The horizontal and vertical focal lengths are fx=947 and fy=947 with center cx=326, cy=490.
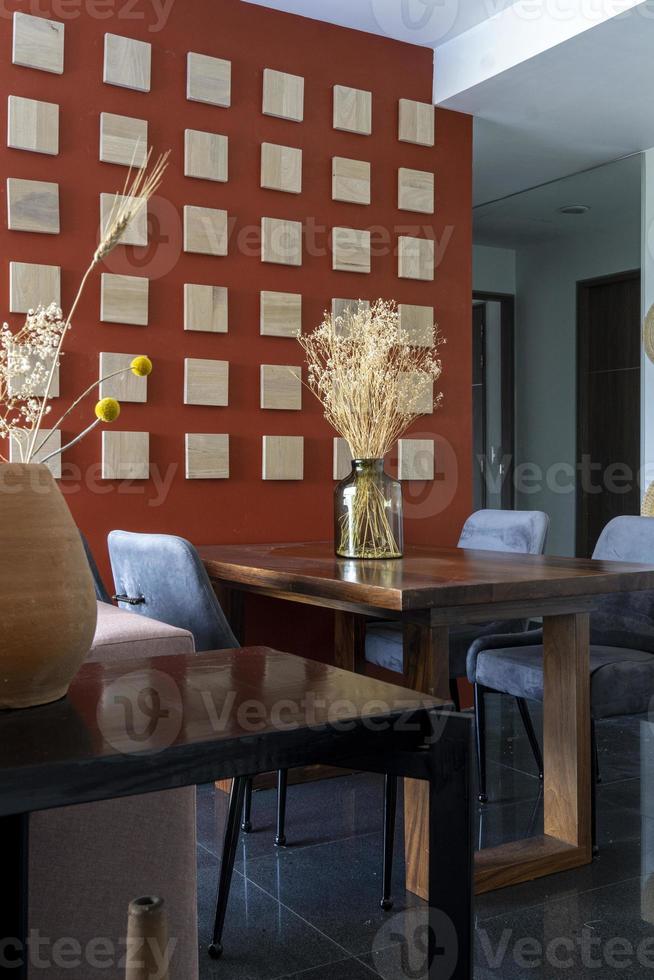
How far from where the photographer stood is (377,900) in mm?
2156

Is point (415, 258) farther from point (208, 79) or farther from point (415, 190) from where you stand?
point (208, 79)

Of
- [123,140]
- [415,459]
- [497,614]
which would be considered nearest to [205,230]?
[123,140]

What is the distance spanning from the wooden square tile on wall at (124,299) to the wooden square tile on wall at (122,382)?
0.13 meters

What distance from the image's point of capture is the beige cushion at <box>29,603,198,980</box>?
132cm

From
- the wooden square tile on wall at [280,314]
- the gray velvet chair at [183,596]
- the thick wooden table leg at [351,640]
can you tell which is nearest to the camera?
the gray velvet chair at [183,596]

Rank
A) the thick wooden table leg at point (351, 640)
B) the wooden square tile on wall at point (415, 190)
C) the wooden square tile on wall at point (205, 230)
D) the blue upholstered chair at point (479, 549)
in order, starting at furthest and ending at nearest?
the wooden square tile on wall at point (415, 190) → the wooden square tile on wall at point (205, 230) → the thick wooden table leg at point (351, 640) → the blue upholstered chair at point (479, 549)

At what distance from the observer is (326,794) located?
2.96 metres

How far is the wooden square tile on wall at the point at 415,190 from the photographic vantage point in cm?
388

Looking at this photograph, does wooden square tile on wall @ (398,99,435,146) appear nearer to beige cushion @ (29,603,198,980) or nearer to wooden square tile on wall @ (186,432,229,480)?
wooden square tile on wall @ (186,432,229,480)

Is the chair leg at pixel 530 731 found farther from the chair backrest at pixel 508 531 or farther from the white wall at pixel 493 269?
the white wall at pixel 493 269

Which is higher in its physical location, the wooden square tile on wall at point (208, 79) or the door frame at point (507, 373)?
the wooden square tile on wall at point (208, 79)

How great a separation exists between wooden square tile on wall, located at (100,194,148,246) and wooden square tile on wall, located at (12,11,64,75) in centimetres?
44

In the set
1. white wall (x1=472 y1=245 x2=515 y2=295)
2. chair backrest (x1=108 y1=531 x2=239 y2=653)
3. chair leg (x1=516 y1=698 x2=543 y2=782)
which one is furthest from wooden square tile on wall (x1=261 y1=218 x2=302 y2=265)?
white wall (x1=472 y1=245 x2=515 y2=295)

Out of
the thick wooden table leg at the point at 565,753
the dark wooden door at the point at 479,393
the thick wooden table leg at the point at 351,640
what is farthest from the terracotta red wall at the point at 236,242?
the dark wooden door at the point at 479,393
